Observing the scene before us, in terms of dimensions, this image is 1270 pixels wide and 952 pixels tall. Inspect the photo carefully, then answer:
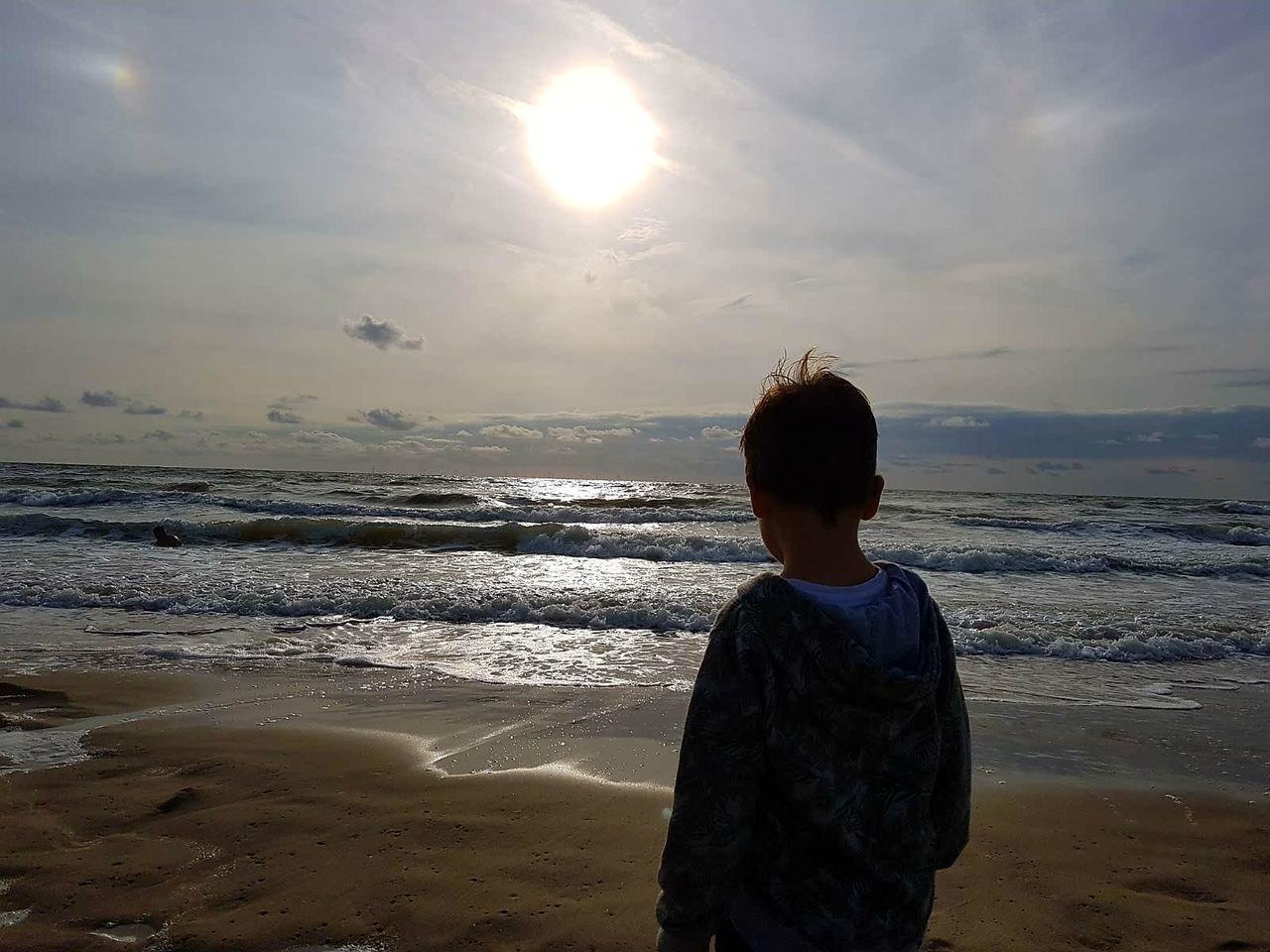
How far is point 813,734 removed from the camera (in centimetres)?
144

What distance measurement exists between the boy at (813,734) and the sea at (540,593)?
17.6 ft

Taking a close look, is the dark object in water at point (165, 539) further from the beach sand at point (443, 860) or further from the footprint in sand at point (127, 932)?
the footprint in sand at point (127, 932)

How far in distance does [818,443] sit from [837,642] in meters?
0.36

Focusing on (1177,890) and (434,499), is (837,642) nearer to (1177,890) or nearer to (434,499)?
(1177,890)

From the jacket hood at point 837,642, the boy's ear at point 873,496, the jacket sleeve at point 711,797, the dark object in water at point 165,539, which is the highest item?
the boy's ear at point 873,496

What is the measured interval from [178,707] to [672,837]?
5.70 m

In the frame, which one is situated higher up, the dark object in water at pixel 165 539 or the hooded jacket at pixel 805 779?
the hooded jacket at pixel 805 779

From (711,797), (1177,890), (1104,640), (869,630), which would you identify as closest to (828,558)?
(869,630)

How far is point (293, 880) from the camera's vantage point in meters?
3.40

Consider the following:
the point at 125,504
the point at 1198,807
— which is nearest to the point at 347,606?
the point at 1198,807

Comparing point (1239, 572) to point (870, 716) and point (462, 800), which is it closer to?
point (462, 800)

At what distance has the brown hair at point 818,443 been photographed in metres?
1.49

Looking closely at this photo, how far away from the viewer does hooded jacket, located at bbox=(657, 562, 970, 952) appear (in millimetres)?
1421

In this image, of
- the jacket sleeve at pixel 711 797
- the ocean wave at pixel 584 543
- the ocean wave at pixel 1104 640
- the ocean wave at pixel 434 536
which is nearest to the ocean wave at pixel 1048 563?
the ocean wave at pixel 584 543
